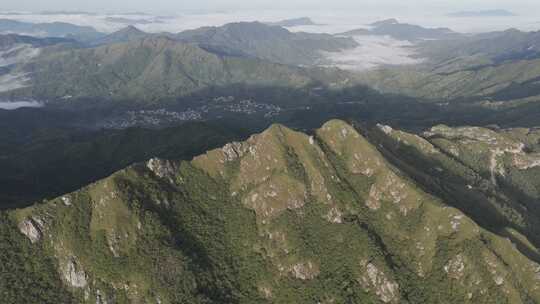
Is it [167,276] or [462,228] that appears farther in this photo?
[462,228]

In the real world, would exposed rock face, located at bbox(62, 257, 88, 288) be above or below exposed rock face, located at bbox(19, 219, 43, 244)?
below

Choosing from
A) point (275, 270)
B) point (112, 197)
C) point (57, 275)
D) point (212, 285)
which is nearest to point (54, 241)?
point (57, 275)

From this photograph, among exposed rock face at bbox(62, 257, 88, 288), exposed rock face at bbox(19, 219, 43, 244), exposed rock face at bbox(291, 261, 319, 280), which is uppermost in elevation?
exposed rock face at bbox(19, 219, 43, 244)

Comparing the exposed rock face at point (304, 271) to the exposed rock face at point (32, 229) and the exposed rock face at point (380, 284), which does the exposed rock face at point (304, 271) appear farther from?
the exposed rock face at point (32, 229)

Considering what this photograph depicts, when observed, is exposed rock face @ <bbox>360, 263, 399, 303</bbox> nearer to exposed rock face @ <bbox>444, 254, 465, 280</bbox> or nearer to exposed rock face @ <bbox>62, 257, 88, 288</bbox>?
exposed rock face @ <bbox>444, 254, 465, 280</bbox>

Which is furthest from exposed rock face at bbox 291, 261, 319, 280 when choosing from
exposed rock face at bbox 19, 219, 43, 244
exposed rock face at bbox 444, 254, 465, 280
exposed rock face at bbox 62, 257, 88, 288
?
exposed rock face at bbox 19, 219, 43, 244

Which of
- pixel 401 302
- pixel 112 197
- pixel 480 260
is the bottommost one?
pixel 401 302

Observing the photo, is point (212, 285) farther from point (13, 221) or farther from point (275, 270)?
point (13, 221)
